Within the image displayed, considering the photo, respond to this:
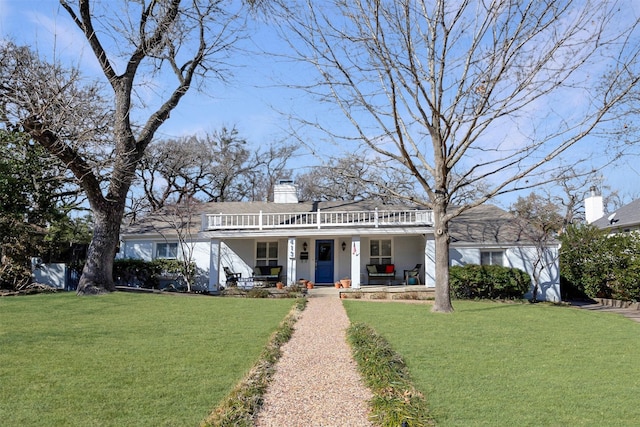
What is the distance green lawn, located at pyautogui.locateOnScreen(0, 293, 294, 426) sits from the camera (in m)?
4.54

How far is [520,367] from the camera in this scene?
6.52 metres

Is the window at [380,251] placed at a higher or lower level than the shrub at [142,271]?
higher

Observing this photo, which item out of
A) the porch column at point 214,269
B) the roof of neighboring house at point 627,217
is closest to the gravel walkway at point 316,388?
the porch column at point 214,269

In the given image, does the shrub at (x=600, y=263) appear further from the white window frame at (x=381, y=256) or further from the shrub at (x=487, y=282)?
the white window frame at (x=381, y=256)

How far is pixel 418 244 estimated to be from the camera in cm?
2192

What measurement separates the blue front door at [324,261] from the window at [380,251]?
187 cm

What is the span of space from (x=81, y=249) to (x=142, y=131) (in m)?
8.08

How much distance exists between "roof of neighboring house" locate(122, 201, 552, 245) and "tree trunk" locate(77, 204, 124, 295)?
4.44 metres

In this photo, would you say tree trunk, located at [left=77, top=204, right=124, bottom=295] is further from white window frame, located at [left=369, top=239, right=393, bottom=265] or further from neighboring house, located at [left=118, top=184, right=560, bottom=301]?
white window frame, located at [left=369, top=239, right=393, bottom=265]

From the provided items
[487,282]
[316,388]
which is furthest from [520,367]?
[487,282]

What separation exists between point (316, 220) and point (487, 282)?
7609 mm

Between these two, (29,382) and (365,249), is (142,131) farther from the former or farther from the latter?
(29,382)

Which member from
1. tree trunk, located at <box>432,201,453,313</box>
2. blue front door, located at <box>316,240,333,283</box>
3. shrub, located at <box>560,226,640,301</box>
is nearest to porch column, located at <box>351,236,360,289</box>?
blue front door, located at <box>316,240,333,283</box>

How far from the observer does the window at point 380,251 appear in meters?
21.8
